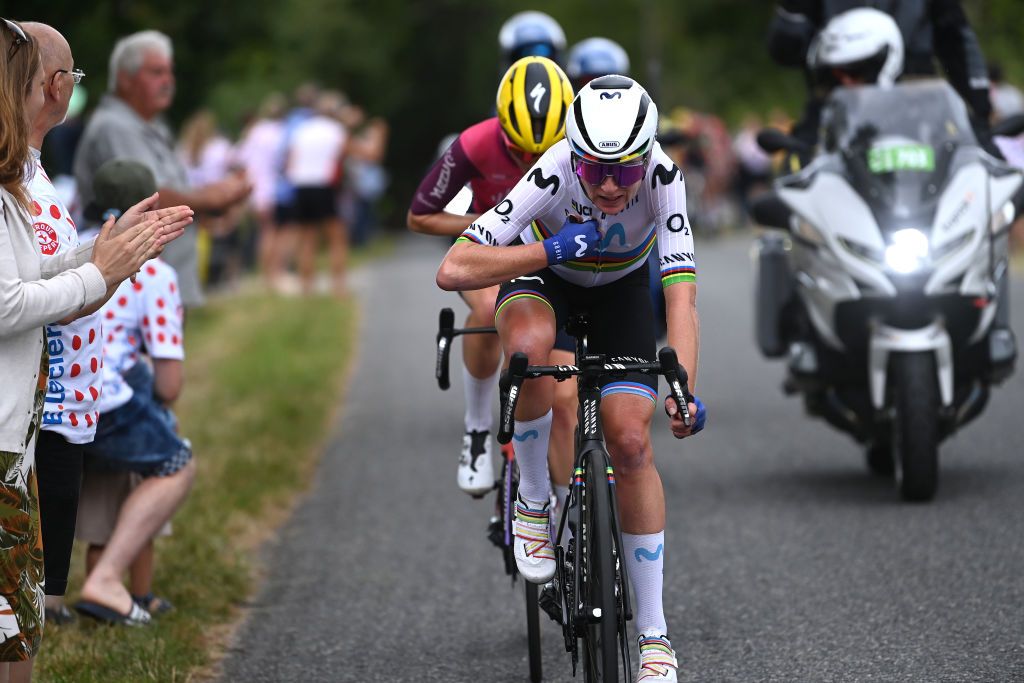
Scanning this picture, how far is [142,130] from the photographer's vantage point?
8.31 m

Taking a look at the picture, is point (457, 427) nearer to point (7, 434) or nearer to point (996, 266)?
point (996, 266)

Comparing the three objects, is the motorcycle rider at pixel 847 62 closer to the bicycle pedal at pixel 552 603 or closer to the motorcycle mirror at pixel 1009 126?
the motorcycle mirror at pixel 1009 126

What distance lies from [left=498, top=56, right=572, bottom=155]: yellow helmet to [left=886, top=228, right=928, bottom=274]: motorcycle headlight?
2.60 meters

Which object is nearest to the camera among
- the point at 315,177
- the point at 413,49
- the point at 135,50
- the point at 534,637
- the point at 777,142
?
the point at 534,637

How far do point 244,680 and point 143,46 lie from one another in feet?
11.4

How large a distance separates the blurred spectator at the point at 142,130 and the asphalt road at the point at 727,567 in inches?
57.1

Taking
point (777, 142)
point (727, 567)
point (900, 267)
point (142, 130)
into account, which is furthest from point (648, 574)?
point (777, 142)

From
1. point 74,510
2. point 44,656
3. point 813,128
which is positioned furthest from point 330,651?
point 813,128

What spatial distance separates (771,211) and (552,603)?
12.5ft

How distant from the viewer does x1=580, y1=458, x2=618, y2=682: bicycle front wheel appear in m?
4.84

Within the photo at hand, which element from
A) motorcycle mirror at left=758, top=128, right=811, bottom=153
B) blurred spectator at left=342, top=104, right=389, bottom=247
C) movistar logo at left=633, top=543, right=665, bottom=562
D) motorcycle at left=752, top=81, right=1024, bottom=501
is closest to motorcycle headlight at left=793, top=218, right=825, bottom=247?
motorcycle at left=752, top=81, right=1024, bottom=501

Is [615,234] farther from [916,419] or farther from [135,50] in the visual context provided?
[135,50]

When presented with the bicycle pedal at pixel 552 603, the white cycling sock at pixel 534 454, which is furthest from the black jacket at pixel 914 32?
the bicycle pedal at pixel 552 603

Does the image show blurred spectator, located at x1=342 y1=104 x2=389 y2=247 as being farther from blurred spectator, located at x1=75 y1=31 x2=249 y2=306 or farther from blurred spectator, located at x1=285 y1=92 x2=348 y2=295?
blurred spectator, located at x1=75 y1=31 x2=249 y2=306
